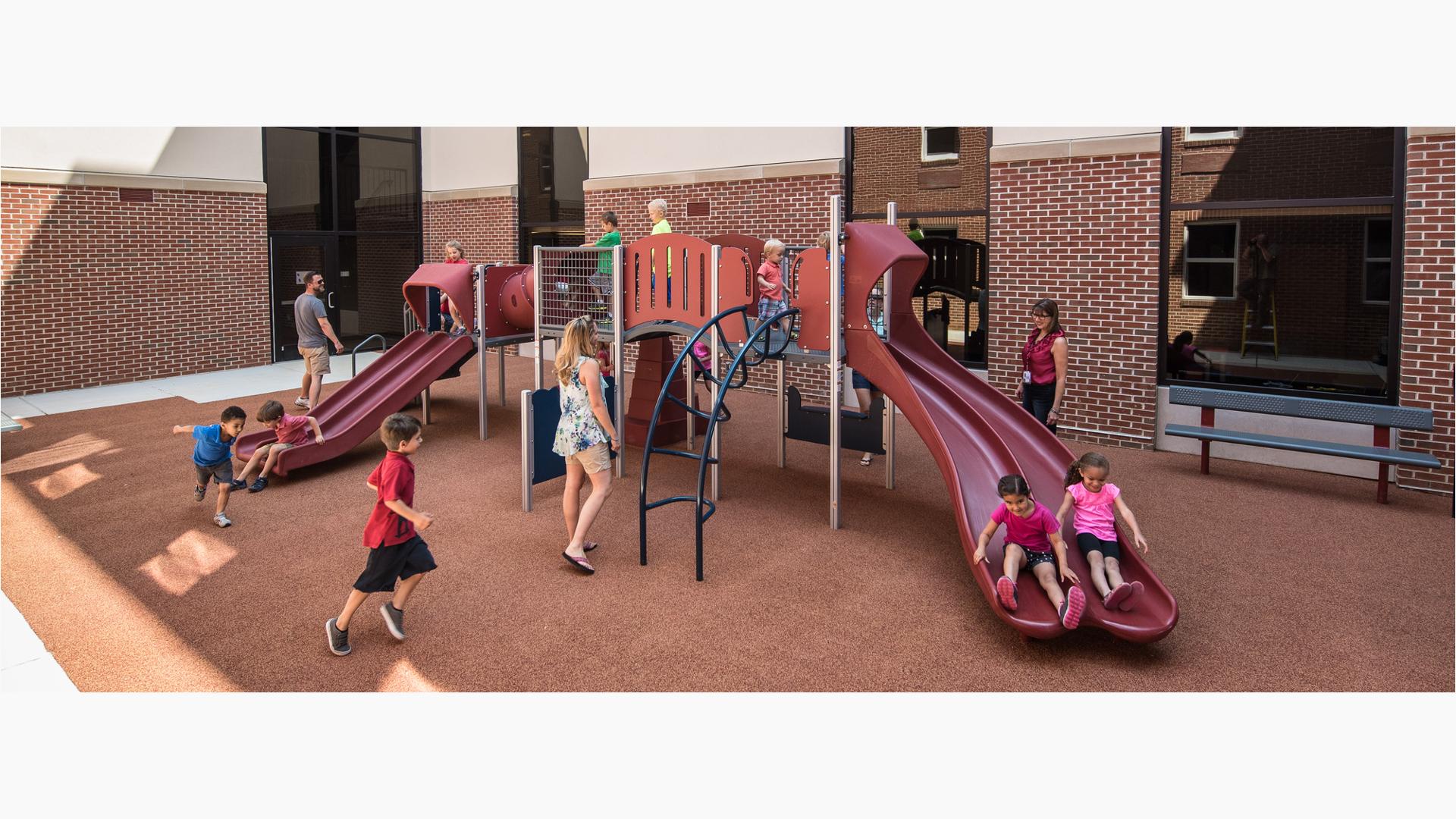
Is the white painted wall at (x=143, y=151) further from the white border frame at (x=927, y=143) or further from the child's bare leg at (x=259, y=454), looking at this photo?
the white border frame at (x=927, y=143)

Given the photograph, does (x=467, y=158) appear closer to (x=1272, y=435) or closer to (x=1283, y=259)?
(x=1283, y=259)

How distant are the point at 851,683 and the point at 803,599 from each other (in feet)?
3.71

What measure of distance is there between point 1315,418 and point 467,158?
14234 mm

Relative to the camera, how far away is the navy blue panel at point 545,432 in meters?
7.79

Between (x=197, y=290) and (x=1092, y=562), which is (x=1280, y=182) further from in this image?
(x=197, y=290)

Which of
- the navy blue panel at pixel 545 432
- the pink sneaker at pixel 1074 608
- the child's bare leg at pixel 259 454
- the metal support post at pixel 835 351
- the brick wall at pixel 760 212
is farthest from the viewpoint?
the brick wall at pixel 760 212

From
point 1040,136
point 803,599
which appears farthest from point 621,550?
point 1040,136

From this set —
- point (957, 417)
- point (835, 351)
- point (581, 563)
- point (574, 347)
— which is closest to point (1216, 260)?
point (957, 417)

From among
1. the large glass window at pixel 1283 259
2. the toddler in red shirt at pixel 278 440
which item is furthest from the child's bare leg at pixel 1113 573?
the toddler in red shirt at pixel 278 440

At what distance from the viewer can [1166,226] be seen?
977 centimetres

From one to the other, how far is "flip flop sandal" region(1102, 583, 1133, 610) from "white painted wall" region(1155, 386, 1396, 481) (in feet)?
15.5

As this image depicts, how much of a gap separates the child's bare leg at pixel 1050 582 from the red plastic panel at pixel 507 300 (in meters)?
6.55

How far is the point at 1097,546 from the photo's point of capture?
5691 millimetres
